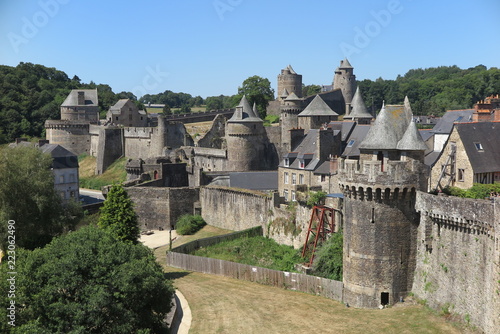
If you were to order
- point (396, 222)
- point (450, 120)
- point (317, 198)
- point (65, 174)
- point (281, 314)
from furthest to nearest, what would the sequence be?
1. point (65, 174)
2. point (450, 120)
3. point (317, 198)
4. point (281, 314)
5. point (396, 222)

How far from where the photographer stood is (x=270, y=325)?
1026 inches

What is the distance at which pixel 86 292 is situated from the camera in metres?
22.4

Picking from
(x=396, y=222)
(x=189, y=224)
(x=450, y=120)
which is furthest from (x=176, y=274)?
(x=450, y=120)

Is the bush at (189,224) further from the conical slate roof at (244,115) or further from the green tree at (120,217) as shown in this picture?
the conical slate roof at (244,115)

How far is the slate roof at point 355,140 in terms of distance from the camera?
4286cm

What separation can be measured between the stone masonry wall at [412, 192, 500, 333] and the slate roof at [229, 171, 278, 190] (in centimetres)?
2409

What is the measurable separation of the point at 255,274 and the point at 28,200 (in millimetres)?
16083

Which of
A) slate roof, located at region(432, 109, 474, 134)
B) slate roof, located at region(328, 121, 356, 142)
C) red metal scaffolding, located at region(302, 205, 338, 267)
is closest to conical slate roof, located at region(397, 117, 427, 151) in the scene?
red metal scaffolding, located at region(302, 205, 338, 267)

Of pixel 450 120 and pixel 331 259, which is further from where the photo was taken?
pixel 450 120

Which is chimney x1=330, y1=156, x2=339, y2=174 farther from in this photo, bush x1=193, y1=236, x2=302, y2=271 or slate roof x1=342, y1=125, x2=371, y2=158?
bush x1=193, y1=236, x2=302, y2=271

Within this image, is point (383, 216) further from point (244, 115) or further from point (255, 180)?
point (244, 115)

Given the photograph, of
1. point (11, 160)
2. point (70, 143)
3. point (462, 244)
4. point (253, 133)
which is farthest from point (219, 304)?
point (70, 143)

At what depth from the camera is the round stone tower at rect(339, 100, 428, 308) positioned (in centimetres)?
2505

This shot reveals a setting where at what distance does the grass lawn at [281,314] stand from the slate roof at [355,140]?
47.1ft
